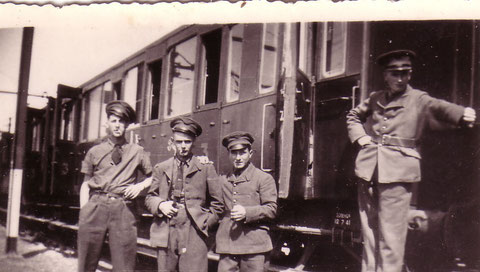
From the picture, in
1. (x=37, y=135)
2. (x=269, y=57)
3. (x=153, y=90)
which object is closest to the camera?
(x=269, y=57)

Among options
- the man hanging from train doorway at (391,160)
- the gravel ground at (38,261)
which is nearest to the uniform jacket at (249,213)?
the man hanging from train doorway at (391,160)

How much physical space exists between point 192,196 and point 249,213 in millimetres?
480

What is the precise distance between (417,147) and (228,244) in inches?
55.6

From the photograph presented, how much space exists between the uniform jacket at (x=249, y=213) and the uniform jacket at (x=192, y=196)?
0.29ft

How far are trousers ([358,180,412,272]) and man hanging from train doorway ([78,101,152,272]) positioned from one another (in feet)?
5.17

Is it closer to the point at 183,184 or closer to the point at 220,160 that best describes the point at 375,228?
the point at 183,184

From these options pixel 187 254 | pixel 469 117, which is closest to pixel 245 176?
pixel 187 254

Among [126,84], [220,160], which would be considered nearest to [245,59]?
[220,160]

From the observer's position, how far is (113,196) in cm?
340

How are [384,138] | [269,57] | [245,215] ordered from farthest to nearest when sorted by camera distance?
[269,57] → [245,215] → [384,138]

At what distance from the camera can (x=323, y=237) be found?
365 cm

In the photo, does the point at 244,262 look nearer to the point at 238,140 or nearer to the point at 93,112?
the point at 238,140

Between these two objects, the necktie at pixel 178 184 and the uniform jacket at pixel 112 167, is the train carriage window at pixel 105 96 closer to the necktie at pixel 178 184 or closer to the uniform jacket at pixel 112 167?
the uniform jacket at pixel 112 167

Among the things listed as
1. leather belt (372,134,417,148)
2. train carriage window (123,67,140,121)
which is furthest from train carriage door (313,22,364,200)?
train carriage window (123,67,140,121)
